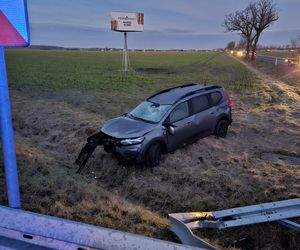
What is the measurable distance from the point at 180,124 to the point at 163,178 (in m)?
1.67

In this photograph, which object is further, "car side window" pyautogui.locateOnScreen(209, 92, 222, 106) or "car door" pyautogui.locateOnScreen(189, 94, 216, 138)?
"car side window" pyautogui.locateOnScreen(209, 92, 222, 106)

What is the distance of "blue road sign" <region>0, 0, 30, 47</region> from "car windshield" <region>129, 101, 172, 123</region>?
522 centimetres

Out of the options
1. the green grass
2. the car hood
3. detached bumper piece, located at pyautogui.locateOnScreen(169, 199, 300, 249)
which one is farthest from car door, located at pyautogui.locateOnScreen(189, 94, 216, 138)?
the green grass

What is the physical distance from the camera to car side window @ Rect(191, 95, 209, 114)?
934 centimetres

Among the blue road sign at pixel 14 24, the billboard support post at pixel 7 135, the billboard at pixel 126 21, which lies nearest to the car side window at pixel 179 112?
the billboard support post at pixel 7 135

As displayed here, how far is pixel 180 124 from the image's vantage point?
8.77 m

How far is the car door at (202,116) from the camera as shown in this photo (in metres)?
9.29

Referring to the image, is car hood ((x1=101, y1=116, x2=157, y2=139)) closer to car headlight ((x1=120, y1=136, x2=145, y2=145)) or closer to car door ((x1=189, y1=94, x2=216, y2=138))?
car headlight ((x1=120, y1=136, x2=145, y2=145))

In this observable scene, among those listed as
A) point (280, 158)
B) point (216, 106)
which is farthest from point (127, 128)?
point (280, 158)

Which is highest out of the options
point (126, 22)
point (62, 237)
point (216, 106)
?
point (126, 22)

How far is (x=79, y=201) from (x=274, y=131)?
8.12 meters

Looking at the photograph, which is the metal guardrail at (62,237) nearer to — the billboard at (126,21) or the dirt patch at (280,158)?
the dirt patch at (280,158)

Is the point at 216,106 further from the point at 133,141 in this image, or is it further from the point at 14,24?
the point at 14,24

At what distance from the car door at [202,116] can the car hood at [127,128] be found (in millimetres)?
1625
